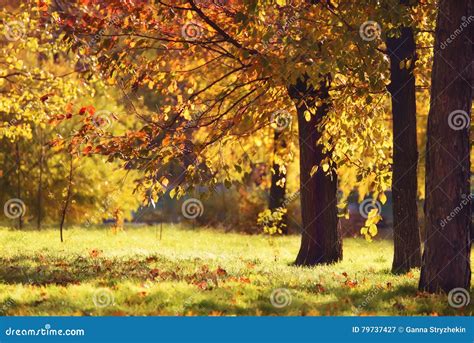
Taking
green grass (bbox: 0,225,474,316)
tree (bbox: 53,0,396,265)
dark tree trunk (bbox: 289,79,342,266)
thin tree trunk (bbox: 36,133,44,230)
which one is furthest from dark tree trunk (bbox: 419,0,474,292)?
thin tree trunk (bbox: 36,133,44,230)

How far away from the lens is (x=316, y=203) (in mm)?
14609

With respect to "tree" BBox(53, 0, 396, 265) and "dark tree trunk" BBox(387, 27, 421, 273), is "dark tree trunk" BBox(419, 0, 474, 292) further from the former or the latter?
"dark tree trunk" BBox(387, 27, 421, 273)

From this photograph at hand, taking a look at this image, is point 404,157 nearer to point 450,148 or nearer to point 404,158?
point 404,158

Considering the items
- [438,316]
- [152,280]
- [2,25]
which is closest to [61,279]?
[152,280]

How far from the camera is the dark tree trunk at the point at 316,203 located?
14.5 metres

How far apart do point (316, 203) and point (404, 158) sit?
210 centimetres

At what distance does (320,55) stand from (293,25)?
1.87 metres

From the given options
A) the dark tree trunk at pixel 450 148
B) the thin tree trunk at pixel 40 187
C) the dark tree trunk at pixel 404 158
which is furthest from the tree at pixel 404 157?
the thin tree trunk at pixel 40 187

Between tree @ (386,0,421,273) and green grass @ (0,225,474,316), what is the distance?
0.53 m

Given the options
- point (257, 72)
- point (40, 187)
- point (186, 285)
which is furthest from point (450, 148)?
point (40, 187)

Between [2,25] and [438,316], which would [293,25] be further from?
[2,25]

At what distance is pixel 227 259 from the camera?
612 inches

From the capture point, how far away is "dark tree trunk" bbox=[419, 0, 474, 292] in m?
9.48

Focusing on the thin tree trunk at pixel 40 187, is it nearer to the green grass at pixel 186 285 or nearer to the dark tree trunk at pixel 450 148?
the green grass at pixel 186 285
